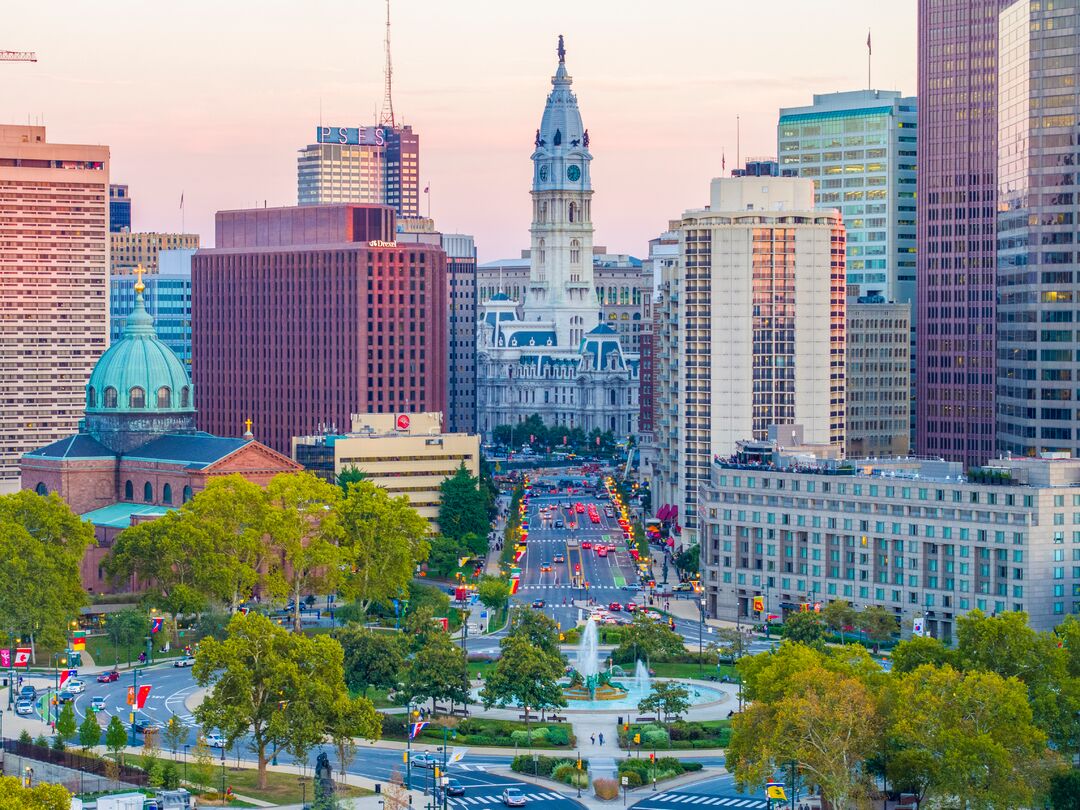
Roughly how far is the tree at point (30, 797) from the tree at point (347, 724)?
38830mm

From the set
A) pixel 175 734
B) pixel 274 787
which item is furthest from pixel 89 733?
pixel 274 787

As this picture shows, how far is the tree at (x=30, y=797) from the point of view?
138500 millimetres

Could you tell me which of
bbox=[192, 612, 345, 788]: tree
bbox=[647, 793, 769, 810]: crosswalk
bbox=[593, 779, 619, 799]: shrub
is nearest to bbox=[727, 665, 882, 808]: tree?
bbox=[647, 793, 769, 810]: crosswalk

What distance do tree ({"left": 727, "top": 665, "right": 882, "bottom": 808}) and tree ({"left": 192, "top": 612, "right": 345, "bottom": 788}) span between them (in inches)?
1293

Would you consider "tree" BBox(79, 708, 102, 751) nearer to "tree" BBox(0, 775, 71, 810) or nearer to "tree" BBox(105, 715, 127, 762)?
"tree" BBox(105, 715, 127, 762)

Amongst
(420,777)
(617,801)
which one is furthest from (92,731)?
(617,801)

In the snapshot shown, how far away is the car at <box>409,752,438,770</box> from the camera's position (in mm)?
184750

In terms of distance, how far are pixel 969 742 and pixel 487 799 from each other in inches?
1416

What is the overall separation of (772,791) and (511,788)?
20654mm

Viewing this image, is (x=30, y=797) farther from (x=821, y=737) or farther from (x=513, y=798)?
(x=821, y=737)

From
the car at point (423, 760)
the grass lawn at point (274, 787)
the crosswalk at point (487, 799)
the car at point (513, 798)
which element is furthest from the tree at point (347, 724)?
the car at point (513, 798)

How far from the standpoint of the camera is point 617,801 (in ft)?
577

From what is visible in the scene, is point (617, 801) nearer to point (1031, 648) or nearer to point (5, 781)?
point (1031, 648)

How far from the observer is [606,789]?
579 feet
